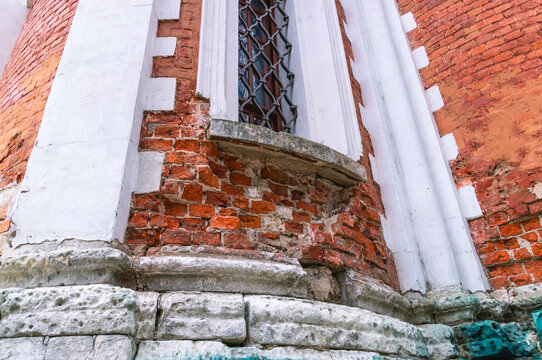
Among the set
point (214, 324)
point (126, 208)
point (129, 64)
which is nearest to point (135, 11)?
point (129, 64)

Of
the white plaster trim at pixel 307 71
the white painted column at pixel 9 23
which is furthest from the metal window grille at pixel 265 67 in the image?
the white painted column at pixel 9 23

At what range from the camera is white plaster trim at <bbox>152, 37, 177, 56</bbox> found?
260 centimetres

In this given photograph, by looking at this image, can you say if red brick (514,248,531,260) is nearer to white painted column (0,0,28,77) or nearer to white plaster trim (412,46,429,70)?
white plaster trim (412,46,429,70)

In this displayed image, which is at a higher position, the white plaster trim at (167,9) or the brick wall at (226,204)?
the white plaster trim at (167,9)

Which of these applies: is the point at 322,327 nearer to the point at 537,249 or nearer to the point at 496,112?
the point at 537,249

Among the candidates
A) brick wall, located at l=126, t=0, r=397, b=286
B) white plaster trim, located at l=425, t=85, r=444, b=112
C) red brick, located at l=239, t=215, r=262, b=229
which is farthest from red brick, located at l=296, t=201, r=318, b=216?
white plaster trim, located at l=425, t=85, r=444, b=112

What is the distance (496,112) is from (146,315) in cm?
311

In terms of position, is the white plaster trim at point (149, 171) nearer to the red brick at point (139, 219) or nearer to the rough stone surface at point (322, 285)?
the red brick at point (139, 219)

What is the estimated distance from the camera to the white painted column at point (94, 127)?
1.89 m

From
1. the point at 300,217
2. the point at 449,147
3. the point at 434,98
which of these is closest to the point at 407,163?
the point at 449,147

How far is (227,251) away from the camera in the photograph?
207 cm

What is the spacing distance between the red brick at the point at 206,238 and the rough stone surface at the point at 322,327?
14.3 inches

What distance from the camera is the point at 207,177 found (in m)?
2.25

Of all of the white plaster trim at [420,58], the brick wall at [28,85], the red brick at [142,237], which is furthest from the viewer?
the white plaster trim at [420,58]
